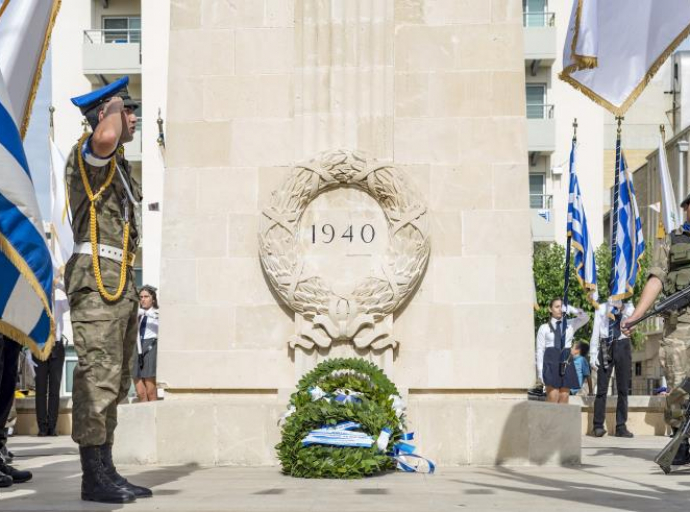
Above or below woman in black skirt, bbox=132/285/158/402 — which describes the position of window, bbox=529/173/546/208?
above

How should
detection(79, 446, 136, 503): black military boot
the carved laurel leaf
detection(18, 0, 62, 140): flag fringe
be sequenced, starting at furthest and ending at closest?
the carved laurel leaf < detection(79, 446, 136, 503): black military boot < detection(18, 0, 62, 140): flag fringe

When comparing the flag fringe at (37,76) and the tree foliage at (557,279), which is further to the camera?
the tree foliage at (557,279)

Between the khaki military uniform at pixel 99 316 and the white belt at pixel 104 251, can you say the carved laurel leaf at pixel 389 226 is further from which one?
the white belt at pixel 104 251

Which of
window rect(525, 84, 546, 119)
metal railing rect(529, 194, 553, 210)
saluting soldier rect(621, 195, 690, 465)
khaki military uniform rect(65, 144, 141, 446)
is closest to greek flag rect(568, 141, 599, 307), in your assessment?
saluting soldier rect(621, 195, 690, 465)

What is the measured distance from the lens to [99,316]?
24.1 ft

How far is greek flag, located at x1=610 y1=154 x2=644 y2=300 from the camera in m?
14.4

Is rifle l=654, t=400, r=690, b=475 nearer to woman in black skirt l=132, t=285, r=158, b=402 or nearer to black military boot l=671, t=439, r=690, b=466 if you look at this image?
black military boot l=671, t=439, r=690, b=466

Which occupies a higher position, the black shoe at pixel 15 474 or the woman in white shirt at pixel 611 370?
the woman in white shirt at pixel 611 370

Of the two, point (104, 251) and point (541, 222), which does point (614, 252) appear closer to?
point (104, 251)

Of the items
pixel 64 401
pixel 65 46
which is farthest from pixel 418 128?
pixel 65 46

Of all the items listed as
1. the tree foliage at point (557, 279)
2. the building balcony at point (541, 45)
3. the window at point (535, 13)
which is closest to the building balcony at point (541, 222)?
the tree foliage at point (557, 279)

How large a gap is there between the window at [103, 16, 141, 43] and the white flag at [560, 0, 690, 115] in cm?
3349

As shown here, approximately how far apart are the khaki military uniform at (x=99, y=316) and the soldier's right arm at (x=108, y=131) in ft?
0.76

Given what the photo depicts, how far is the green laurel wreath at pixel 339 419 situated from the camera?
8.73 metres
